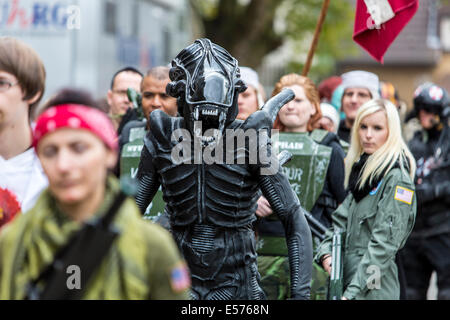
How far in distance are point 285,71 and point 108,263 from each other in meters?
29.9

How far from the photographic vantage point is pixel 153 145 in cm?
432

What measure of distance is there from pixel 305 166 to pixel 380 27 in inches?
72.3

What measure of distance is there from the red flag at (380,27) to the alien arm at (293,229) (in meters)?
3.43

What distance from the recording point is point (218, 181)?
4152mm

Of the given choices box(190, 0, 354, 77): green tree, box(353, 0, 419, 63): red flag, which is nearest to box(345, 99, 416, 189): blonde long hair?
box(353, 0, 419, 63): red flag

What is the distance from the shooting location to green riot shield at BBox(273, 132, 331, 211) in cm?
626

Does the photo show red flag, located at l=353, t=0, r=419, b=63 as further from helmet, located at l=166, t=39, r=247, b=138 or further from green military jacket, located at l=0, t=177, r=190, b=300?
green military jacket, located at l=0, t=177, r=190, b=300

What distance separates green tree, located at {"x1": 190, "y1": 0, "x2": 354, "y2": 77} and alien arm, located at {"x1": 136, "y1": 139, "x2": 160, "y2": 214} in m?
17.7

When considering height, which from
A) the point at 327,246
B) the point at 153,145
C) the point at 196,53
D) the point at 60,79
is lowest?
the point at 327,246

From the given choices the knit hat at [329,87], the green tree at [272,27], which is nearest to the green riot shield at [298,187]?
the knit hat at [329,87]

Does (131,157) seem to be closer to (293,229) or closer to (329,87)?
(293,229)
